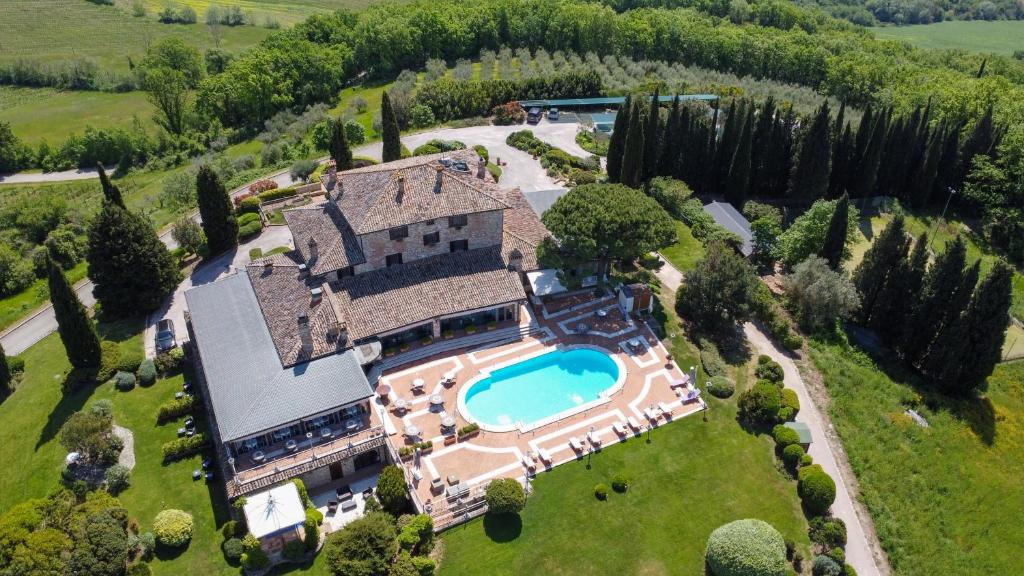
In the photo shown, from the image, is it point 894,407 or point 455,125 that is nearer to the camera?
point 894,407

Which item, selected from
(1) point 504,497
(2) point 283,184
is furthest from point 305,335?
(2) point 283,184

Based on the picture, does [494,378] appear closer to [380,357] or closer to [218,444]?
[380,357]

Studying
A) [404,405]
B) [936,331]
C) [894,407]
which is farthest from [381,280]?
[936,331]

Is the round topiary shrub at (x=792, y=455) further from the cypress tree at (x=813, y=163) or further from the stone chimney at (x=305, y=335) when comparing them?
the cypress tree at (x=813, y=163)

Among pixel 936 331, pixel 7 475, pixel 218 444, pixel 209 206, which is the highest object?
pixel 209 206

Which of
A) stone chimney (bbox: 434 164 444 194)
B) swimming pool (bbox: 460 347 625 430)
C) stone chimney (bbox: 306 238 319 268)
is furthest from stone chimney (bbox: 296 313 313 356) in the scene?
stone chimney (bbox: 434 164 444 194)

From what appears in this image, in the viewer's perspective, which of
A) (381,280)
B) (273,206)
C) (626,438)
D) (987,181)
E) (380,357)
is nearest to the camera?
(626,438)

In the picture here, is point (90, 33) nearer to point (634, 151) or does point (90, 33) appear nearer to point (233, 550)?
point (634, 151)

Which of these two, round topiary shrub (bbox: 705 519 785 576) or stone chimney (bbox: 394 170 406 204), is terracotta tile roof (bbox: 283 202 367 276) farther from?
round topiary shrub (bbox: 705 519 785 576)
